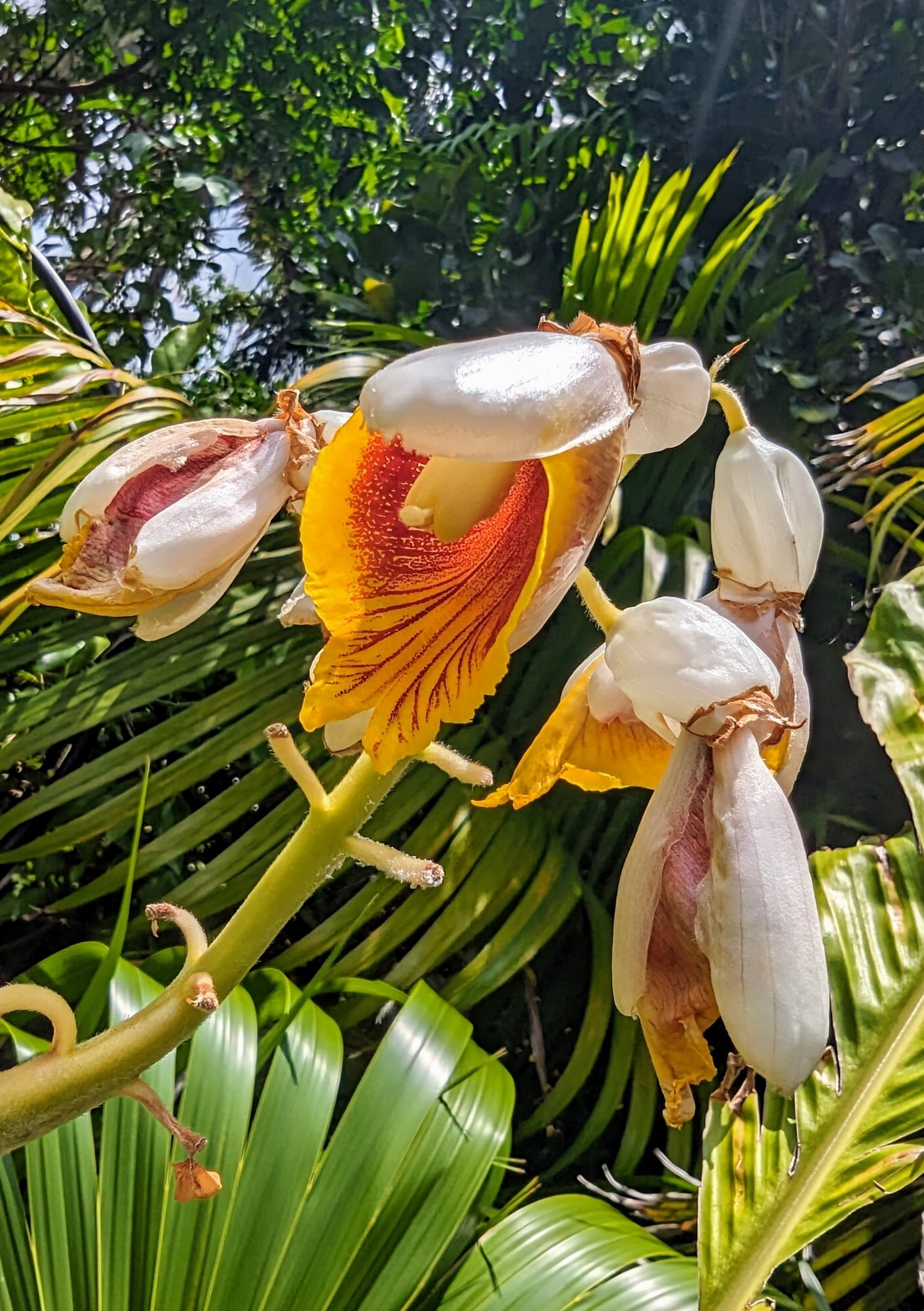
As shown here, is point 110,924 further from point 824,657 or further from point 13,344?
point 824,657

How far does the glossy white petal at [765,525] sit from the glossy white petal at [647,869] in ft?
0.25

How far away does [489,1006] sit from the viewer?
37.6 inches

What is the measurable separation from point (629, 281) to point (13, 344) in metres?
0.59

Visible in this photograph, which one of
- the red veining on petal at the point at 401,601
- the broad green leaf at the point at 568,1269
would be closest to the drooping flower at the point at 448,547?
the red veining on petal at the point at 401,601

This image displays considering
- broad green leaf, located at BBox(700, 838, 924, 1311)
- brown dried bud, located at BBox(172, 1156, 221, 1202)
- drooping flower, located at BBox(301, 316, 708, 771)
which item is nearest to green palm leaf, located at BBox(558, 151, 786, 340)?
broad green leaf, located at BBox(700, 838, 924, 1311)

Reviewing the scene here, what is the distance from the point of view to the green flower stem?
0.27m

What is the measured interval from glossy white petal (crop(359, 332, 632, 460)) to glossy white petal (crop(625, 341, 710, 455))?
6cm

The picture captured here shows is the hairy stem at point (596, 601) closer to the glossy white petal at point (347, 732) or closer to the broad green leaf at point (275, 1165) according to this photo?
the glossy white petal at point (347, 732)

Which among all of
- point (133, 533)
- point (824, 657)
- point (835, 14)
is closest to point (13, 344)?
point (133, 533)

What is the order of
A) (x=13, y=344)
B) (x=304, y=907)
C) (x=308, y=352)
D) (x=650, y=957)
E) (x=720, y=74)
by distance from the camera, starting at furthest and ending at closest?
(x=308, y=352)
(x=720, y=74)
(x=304, y=907)
(x=13, y=344)
(x=650, y=957)

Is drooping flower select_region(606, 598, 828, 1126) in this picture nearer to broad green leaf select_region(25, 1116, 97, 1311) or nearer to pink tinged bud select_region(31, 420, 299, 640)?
pink tinged bud select_region(31, 420, 299, 640)

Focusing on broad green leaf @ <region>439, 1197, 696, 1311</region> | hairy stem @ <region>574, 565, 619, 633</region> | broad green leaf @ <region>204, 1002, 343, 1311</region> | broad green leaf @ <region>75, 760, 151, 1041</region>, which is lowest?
broad green leaf @ <region>439, 1197, 696, 1311</region>

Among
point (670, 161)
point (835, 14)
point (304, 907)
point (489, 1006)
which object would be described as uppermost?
point (835, 14)

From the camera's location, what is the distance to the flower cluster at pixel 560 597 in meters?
0.22
